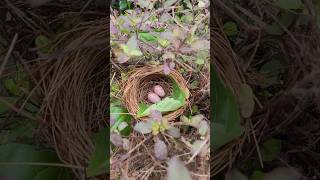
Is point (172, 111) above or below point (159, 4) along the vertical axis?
below

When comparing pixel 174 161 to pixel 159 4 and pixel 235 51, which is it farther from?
pixel 159 4

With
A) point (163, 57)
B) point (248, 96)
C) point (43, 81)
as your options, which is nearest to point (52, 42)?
point (43, 81)

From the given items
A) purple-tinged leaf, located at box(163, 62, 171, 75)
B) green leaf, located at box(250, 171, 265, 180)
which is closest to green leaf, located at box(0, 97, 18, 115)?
purple-tinged leaf, located at box(163, 62, 171, 75)

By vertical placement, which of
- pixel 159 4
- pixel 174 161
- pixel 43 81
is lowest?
pixel 174 161

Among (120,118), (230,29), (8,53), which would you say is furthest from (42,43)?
(230,29)

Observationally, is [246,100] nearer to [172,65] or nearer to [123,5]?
[172,65]

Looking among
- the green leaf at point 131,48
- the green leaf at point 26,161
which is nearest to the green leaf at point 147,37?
the green leaf at point 131,48

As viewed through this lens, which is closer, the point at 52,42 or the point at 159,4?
the point at 52,42
